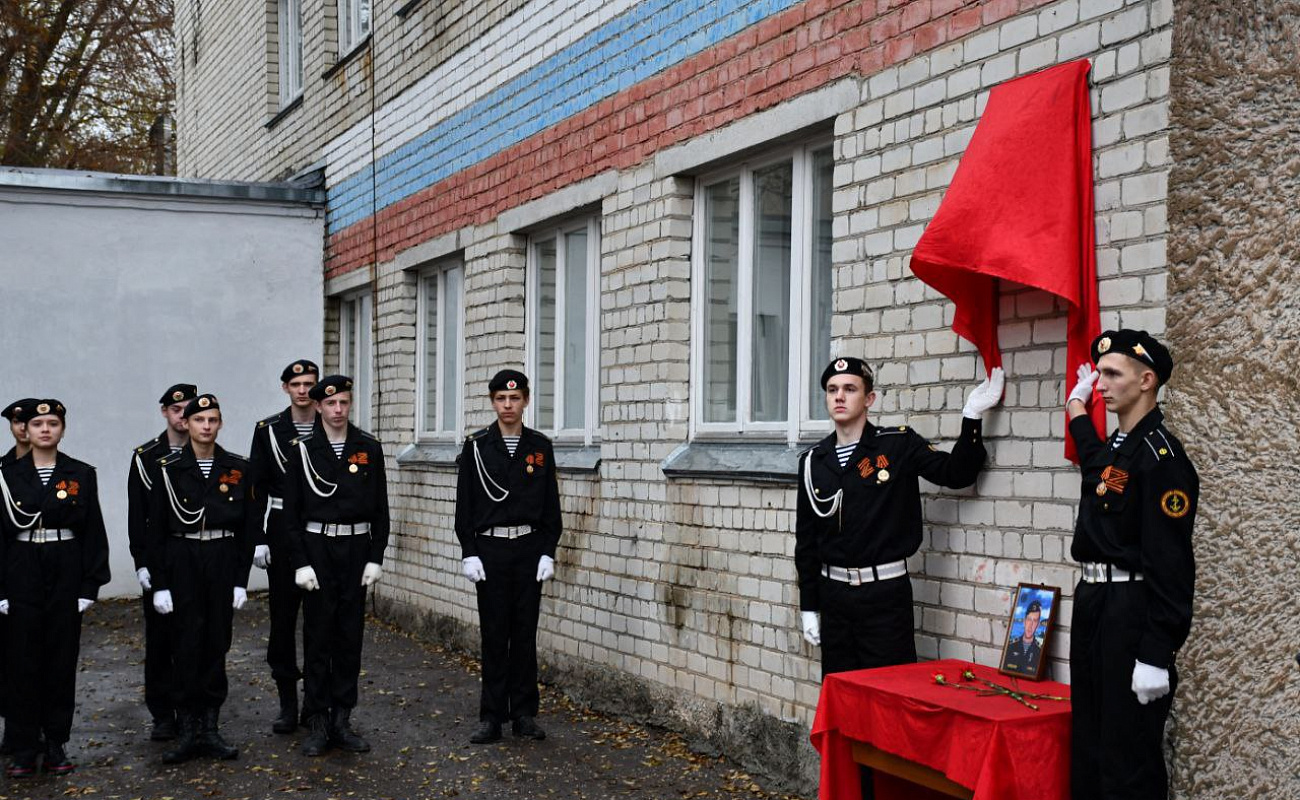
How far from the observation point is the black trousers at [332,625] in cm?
762

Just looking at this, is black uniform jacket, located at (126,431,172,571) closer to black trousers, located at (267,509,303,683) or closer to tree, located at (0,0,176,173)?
black trousers, located at (267,509,303,683)

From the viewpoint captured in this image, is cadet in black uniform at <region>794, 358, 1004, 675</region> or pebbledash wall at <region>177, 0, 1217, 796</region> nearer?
pebbledash wall at <region>177, 0, 1217, 796</region>

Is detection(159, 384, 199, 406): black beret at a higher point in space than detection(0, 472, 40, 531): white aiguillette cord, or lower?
higher

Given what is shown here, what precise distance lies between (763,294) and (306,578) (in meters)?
2.78

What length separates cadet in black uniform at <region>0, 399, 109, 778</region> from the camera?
7203mm

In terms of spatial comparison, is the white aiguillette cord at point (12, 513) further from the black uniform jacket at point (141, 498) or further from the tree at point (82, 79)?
the tree at point (82, 79)

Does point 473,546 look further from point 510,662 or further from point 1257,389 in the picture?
point 1257,389

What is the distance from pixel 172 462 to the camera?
7520 millimetres

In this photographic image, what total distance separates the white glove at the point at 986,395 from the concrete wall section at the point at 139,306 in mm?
9734

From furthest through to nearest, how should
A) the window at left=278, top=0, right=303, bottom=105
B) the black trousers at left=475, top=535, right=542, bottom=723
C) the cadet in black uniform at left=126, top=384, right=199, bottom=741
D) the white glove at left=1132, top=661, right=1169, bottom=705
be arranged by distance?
the window at left=278, top=0, right=303, bottom=105 → the black trousers at left=475, top=535, right=542, bottom=723 → the cadet in black uniform at left=126, top=384, right=199, bottom=741 → the white glove at left=1132, top=661, right=1169, bottom=705

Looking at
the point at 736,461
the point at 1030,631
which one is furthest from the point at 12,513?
the point at 1030,631

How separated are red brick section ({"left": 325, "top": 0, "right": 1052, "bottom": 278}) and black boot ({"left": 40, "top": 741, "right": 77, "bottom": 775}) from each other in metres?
4.40

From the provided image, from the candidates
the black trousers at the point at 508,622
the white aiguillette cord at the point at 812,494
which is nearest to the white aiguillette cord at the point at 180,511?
the black trousers at the point at 508,622

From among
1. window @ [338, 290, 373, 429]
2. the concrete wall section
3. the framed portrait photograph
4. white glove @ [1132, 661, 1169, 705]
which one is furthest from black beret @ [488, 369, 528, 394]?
the concrete wall section
